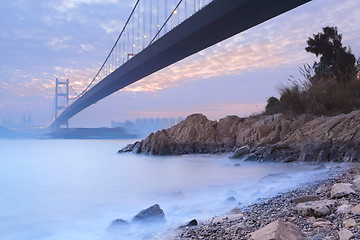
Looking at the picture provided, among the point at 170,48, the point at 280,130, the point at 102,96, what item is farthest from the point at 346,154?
the point at 102,96

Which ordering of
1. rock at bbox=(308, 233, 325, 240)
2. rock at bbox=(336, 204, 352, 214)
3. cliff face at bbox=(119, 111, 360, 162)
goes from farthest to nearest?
1. cliff face at bbox=(119, 111, 360, 162)
2. rock at bbox=(336, 204, 352, 214)
3. rock at bbox=(308, 233, 325, 240)

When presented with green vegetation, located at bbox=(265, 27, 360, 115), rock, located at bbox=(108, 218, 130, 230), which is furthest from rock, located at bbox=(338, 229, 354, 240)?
green vegetation, located at bbox=(265, 27, 360, 115)

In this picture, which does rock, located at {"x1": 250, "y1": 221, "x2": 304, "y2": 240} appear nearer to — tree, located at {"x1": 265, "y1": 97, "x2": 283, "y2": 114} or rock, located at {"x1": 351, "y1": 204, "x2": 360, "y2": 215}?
rock, located at {"x1": 351, "y1": 204, "x2": 360, "y2": 215}

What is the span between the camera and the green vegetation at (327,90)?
1002 cm

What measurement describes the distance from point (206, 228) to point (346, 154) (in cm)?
528

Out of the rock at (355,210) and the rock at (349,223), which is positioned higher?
the rock at (355,210)

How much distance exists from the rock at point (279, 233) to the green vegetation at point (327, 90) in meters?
8.95

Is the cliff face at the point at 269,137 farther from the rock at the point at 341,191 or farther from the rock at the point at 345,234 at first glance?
the rock at the point at 345,234

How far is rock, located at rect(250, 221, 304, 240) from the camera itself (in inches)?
69.2

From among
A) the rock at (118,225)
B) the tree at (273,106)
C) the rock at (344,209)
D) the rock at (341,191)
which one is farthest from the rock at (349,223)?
the tree at (273,106)

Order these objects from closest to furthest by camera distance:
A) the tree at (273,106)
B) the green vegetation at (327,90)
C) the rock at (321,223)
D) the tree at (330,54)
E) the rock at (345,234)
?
the rock at (345,234), the rock at (321,223), the green vegetation at (327,90), the tree at (273,106), the tree at (330,54)

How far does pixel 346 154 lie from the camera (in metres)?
6.79

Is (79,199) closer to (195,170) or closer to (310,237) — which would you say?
(195,170)

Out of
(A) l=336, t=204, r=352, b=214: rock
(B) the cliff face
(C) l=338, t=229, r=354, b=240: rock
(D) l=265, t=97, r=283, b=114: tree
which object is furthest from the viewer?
(D) l=265, t=97, r=283, b=114: tree
